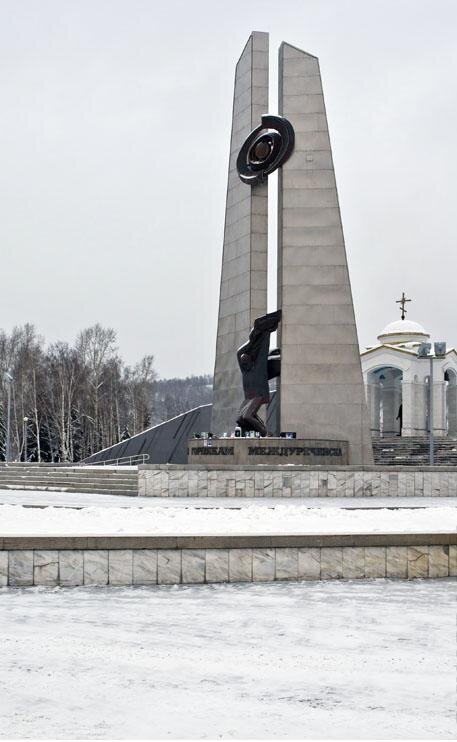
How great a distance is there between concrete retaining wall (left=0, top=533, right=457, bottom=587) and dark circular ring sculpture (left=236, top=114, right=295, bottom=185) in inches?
762

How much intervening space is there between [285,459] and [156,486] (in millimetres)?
4114

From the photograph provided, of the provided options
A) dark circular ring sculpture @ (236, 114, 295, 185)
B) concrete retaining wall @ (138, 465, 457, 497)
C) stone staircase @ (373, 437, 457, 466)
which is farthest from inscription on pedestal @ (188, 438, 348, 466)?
dark circular ring sculpture @ (236, 114, 295, 185)

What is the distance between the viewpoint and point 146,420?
53.8 metres

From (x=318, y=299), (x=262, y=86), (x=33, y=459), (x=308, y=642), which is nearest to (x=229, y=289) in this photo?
(x=318, y=299)

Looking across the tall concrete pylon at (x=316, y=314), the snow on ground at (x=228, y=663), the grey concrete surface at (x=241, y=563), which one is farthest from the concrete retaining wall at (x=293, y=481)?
the snow on ground at (x=228, y=663)

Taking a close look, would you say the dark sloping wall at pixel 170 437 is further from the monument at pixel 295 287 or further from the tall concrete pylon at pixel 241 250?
the monument at pixel 295 287

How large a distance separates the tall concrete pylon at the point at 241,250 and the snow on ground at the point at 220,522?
15.3 metres

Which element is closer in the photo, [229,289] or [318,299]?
[318,299]

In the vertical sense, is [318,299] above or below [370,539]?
above

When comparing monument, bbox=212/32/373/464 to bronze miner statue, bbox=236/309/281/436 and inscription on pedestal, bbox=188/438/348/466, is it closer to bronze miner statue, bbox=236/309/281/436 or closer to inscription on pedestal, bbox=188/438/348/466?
bronze miner statue, bbox=236/309/281/436

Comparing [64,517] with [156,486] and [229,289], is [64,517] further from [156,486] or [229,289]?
[229,289]

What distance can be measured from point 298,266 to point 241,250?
331 cm

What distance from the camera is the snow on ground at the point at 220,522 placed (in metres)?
9.67

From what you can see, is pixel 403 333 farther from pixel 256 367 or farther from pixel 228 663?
pixel 228 663
